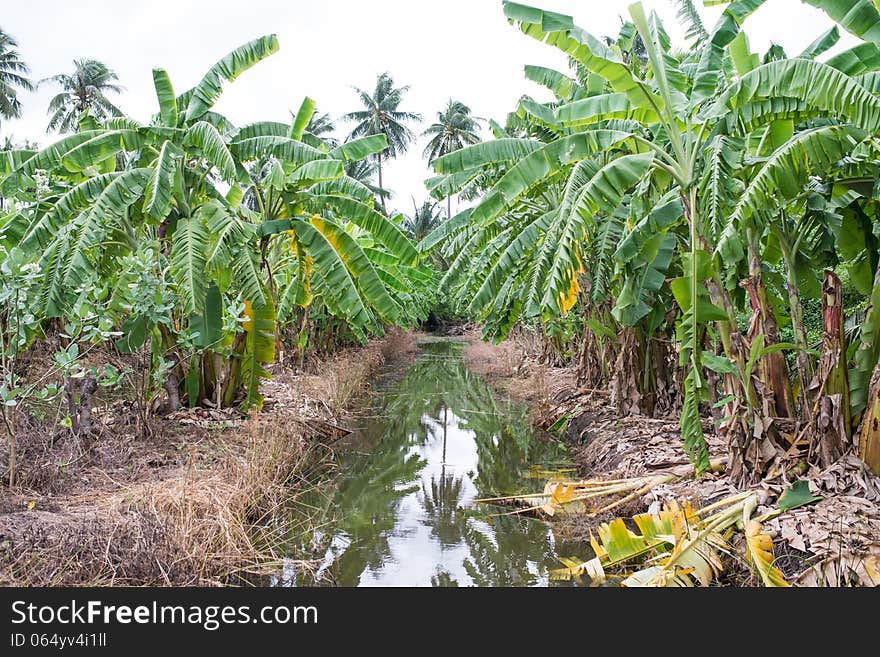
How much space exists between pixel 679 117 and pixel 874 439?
9.78ft

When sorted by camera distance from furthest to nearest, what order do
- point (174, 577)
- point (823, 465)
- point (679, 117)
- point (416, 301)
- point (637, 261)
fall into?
point (416, 301)
point (637, 261)
point (679, 117)
point (823, 465)
point (174, 577)

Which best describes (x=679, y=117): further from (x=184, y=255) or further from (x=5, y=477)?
(x=5, y=477)

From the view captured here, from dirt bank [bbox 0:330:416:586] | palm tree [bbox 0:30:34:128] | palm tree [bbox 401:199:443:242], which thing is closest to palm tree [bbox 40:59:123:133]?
palm tree [bbox 0:30:34:128]

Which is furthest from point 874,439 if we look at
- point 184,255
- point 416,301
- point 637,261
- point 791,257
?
point 416,301

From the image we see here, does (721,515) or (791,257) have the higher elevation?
(791,257)

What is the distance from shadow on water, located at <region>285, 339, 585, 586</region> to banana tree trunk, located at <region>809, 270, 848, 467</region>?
6.66 feet

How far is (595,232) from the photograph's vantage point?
7.89m

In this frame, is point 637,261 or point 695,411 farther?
point 637,261

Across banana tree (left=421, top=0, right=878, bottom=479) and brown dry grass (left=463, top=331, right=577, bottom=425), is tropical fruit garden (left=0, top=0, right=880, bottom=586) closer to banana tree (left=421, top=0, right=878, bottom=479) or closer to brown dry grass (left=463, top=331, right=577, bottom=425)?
banana tree (left=421, top=0, right=878, bottom=479)

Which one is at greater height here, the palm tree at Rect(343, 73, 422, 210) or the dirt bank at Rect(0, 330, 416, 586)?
the palm tree at Rect(343, 73, 422, 210)

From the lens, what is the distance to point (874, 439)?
436 cm

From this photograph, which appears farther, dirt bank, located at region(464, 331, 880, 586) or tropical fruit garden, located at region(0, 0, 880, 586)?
tropical fruit garden, located at region(0, 0, 880, 586)

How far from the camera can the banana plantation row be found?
4672 mm

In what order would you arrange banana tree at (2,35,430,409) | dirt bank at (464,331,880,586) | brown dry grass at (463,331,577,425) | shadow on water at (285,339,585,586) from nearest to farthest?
dirt bank at (464,331,880,586), shadow on water at (285,339,585,586), banana tree at (2,35,430,409), brown dry grass at (463,331,577,425)
